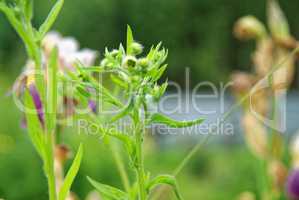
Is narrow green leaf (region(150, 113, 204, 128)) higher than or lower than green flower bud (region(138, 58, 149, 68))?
lower

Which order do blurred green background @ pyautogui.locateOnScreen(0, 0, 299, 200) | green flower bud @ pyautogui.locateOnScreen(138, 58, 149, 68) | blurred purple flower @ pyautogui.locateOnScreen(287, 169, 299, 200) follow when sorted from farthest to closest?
1. blurred green background @ pyautogui.locateOnScreen(0, 0, 299, 200)
2. blurred purple flower @ pyautogui.locateOnScreen(287, 169, 299, 200)
3. green flower bud @ pyautogui.locateOnScreen(138, 58, 149, 68)

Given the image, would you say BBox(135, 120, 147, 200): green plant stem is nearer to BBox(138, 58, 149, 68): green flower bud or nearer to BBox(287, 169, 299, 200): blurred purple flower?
BBox(138, 58, 149, 68): green flower bud

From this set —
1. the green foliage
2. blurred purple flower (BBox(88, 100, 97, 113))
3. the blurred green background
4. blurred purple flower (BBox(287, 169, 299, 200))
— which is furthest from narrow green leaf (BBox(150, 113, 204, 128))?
the blurred green background

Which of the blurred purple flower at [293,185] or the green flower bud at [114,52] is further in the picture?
the blurred purple flower at [293,185]

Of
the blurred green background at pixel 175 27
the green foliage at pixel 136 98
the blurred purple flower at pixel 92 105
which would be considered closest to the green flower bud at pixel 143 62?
the green foliage at pixel 136 98

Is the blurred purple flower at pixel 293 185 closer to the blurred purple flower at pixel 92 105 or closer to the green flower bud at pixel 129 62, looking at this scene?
the blurred purple flower at pixel 92 105

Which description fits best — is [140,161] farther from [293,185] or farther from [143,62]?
[293,185]

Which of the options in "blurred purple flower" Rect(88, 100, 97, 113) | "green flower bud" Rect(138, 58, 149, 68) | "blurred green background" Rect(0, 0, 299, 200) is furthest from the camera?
"blurred green background" Rect(0, 0, 299, 200)

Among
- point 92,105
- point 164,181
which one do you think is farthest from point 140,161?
point 92,105
